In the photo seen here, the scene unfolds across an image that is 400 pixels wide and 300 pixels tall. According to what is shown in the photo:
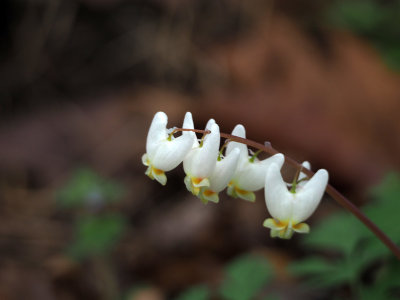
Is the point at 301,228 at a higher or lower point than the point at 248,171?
lower

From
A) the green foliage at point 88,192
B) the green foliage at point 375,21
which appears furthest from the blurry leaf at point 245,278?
the green foliage at point 375,21

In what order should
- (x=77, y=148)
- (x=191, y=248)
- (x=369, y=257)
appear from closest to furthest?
1. (x=369, y=257)
2. (x=191, y=248)
3. (x=77, y=148)

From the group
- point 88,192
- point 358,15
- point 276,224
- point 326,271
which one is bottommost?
point 88,192

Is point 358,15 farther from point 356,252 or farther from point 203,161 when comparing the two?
point 203,161

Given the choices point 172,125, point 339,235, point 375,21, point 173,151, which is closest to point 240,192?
point 173,151

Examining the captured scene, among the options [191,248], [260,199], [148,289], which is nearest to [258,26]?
[260,199]

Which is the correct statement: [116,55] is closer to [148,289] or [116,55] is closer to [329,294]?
[148,289]

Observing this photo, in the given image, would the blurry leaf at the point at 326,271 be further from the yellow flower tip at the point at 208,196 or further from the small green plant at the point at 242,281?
the yellow flower tip at the point at 208,196
